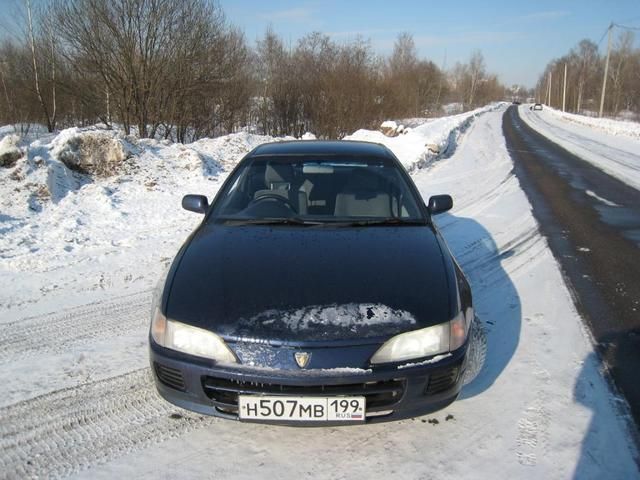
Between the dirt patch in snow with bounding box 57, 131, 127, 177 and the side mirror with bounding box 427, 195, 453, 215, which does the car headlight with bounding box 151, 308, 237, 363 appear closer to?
the side mirror with bounding box 427, 195, 453, 215

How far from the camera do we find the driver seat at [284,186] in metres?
3.49

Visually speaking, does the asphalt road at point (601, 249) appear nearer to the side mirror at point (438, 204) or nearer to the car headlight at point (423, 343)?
the car headlight at point (423, 343)

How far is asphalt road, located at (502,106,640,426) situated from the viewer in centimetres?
337

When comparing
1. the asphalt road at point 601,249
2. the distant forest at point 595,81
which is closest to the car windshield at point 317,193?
the asphalt road at point 601,249

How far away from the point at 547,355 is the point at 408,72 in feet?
158

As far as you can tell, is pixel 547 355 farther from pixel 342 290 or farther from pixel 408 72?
pixel 408 72

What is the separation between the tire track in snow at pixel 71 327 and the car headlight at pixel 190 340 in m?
1.46

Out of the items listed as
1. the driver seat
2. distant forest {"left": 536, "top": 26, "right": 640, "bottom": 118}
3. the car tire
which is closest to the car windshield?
the driver seat

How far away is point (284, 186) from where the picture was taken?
3.67 metres

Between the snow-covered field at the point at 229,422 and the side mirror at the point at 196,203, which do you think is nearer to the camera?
the snow-covered field at the point at 229,422

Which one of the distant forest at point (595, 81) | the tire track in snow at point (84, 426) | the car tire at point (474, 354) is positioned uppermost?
the distant forest at point (595, 81)

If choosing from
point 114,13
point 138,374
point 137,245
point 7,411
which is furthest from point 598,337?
point 114,13

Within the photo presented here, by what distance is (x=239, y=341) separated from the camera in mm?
2154

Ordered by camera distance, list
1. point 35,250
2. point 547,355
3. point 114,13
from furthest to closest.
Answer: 1. point 114,13
2. point 35,250
3. point 547,355
